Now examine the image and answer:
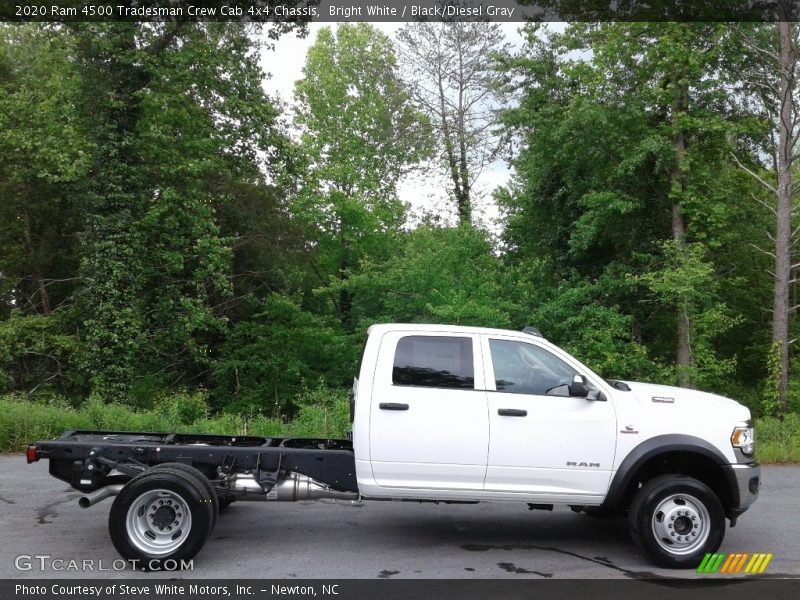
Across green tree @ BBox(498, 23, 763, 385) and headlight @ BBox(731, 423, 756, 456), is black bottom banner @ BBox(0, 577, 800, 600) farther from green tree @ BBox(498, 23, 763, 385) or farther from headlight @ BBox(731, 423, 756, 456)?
green tree @ BBox(498, 23, 763, 385)

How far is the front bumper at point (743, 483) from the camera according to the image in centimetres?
646

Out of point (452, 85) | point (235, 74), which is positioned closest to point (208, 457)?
point (235, 74)

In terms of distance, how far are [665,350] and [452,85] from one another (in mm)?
14626

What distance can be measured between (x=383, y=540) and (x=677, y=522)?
108 inches

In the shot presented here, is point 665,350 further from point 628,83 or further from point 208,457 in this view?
point 208,457

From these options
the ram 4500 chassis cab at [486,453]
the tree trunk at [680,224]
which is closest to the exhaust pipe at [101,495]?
the ram 4500 chassis cab at [486,453]

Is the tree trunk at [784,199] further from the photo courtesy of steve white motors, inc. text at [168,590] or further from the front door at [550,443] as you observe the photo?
the photo courtesy of steve white motors, inc. text at [168,590]

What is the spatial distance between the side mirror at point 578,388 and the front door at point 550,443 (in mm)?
92

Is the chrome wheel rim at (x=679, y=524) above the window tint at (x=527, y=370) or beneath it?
beneath

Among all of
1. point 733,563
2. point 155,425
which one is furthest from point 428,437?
point 155,425

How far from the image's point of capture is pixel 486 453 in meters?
6.39

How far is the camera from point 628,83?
21.5 m

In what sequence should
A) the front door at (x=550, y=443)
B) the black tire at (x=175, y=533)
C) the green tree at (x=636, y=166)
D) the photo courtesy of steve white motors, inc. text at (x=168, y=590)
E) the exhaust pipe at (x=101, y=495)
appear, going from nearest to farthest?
the photo courtesy of steve white motors, inc. text at (x=168, y=590), the black tire at (x=175, y=533), the exhaust pipe at (x=101, y=495), the front door at (x=550, y=443), the green tree at (x=636, y=166)

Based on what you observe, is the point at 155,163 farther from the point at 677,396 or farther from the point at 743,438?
the point at 743,438
